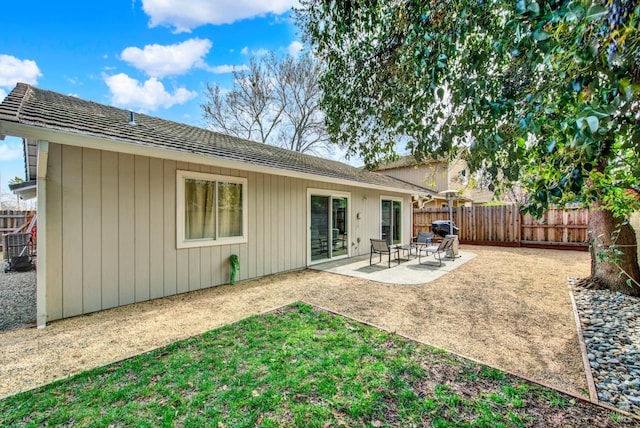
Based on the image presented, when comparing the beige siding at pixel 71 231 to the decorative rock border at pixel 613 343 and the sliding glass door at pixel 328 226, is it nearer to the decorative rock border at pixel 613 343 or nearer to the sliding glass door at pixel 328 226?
the sliding glass door at pixel 328 226

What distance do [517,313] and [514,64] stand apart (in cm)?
382

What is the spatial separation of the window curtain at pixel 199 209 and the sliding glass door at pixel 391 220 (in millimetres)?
7152

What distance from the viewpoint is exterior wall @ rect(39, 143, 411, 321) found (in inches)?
164

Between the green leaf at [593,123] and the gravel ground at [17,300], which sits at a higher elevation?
the green leaf at [593,123]

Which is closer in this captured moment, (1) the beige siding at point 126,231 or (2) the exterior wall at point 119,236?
(2) the exterior wall at point 119,236

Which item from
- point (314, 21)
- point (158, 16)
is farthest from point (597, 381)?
point (158, 16)

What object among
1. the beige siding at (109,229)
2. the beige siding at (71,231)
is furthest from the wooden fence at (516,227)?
the beige siding at (71,231)

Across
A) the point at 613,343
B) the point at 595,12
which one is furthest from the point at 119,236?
the point at 613,343

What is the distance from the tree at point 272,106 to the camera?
17156 millimetres

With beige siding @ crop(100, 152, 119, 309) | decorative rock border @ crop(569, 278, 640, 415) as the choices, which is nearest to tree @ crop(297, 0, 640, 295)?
decorative rock border @ crop(569, 278, 640, 415)

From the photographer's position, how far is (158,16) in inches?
322

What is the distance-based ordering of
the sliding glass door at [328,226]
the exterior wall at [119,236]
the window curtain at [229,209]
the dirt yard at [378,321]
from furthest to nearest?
1. the sliding glass door at [328,226]
2. the window curtain at [229,209]
3. the exterior wall at [119,236]
4. the dirt yard at [378,321]

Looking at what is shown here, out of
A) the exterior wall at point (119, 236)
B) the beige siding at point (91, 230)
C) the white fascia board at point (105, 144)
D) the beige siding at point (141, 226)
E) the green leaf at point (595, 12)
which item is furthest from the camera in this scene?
the beige siding at point (141, 226)

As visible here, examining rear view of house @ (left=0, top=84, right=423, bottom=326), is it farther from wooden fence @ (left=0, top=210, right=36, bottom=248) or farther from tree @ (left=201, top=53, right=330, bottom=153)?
tree @ (left=201, top=53, right=330, bottom=153)
